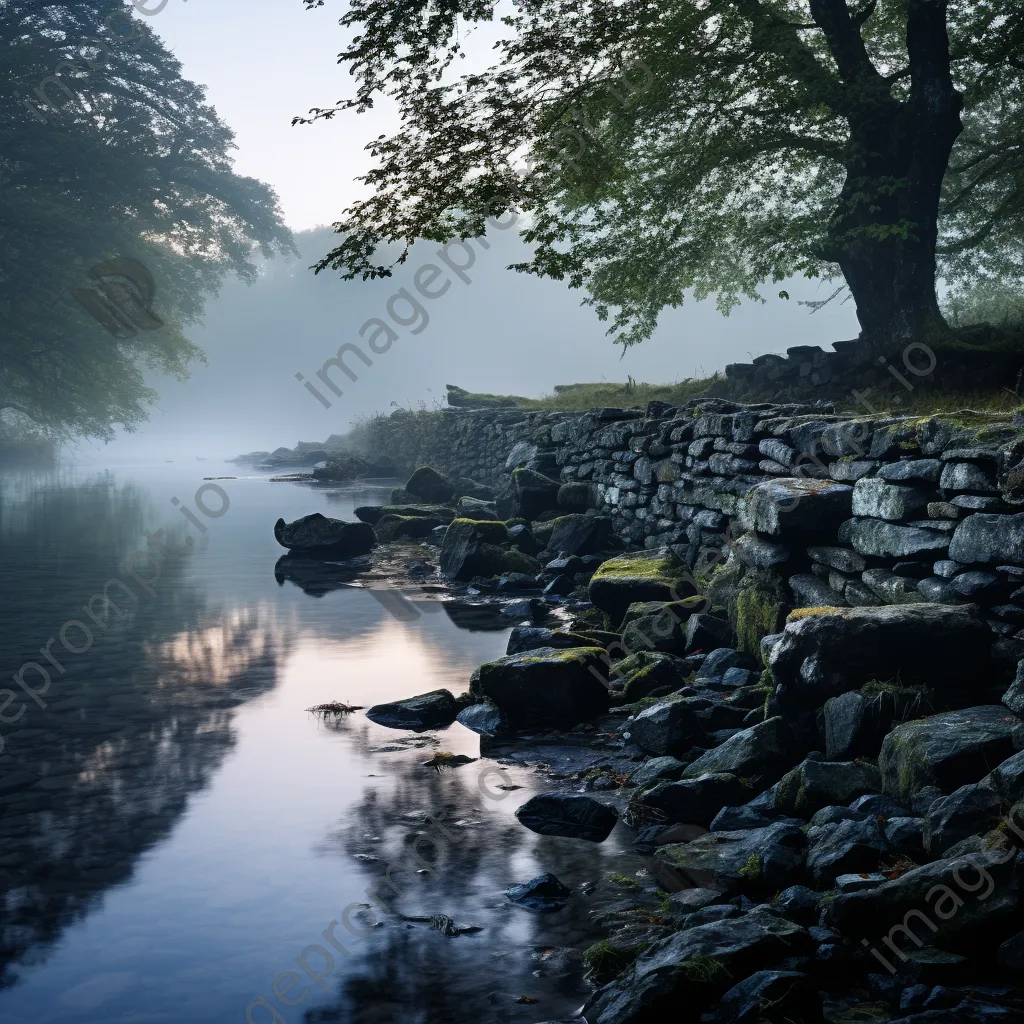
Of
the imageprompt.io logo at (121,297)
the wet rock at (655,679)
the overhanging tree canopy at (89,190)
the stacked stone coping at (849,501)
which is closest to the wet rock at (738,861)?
the stacked stone coping at (849,501)

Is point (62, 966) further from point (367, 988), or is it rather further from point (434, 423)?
point (434, 423)

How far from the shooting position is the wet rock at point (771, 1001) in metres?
3.37

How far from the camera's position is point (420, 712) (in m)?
7.74

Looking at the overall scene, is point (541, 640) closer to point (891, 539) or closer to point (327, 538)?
point (891, 539)

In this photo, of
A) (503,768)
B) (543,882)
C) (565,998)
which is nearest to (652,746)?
(503,768)

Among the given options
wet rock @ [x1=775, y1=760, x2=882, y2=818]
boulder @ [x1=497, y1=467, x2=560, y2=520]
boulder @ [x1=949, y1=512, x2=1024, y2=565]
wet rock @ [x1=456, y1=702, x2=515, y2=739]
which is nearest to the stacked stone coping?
boulder @ [x1=949, y1=512, x2=1024, y2=565]

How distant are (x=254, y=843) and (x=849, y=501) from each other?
15.5ft

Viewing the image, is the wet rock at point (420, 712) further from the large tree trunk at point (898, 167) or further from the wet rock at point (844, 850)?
the large tree trunk at point (898, 167)

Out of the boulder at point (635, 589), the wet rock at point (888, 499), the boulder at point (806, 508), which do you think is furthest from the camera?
the boulder at point (635, 589)

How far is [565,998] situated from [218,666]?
6616 mm

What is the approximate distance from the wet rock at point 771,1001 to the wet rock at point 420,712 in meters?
4.32

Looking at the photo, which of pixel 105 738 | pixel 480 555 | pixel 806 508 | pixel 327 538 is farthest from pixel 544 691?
pixel 327 538

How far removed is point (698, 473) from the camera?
36.8ft

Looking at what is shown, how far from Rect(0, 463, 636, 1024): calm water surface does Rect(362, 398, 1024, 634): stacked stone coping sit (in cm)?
263
